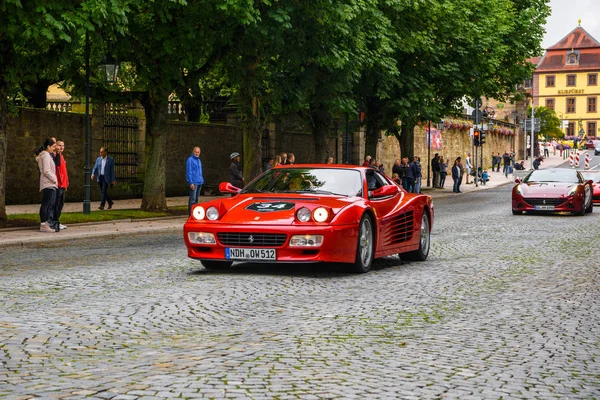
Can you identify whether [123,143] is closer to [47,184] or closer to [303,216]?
[47,184]

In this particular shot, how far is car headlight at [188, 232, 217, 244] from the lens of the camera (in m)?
11.7

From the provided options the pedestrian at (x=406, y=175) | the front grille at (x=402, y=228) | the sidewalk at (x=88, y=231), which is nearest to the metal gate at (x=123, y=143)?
the sidewalk at (x=88, y=231)

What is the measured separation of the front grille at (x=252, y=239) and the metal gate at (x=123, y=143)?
79.7 ft

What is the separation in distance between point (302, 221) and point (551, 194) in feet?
56.8

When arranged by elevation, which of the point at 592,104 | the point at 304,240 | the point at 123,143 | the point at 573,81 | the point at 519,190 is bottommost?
the point at 304,240

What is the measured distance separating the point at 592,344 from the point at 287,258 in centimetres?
455

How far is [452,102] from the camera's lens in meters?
46.9

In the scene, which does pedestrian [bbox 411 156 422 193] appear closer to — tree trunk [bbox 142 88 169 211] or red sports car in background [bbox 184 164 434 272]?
tree trunk [bbox 142 88 169 211]

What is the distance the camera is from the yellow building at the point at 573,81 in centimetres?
16438

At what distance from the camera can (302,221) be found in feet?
37.6

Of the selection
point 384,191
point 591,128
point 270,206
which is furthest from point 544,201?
point 591,128

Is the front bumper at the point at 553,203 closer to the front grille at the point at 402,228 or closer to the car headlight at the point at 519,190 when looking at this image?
the car headlight at the point at 519,190

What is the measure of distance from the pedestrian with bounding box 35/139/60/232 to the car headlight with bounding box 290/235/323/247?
9852mm

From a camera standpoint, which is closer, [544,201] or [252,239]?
[252,239]
